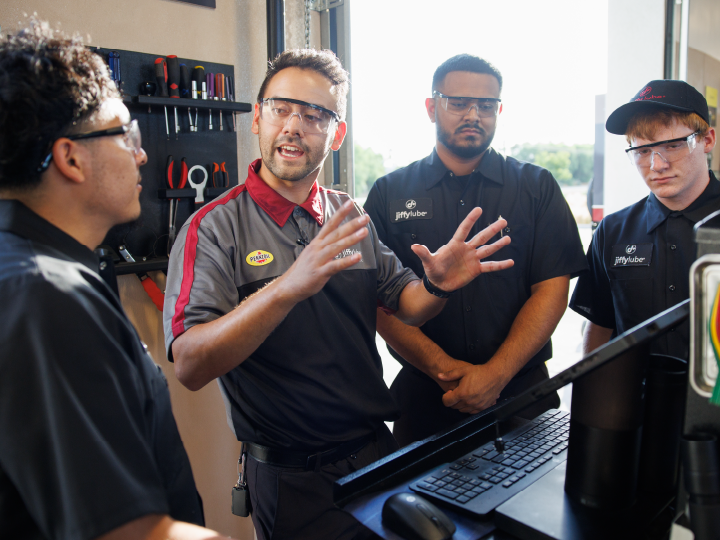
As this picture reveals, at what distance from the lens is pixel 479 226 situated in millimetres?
1944

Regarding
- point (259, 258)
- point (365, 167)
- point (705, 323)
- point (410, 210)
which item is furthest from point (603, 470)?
point (365, 167)

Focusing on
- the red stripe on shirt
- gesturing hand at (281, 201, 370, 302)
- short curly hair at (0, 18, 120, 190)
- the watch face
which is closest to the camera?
the watch face

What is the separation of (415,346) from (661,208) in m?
0.94

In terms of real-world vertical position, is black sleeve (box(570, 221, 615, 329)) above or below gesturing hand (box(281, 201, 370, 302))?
below

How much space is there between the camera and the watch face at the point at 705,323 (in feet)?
1.95

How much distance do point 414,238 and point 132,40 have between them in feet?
4.27

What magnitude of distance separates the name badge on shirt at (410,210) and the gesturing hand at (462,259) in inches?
21.3

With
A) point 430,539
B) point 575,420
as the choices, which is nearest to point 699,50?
point 575,420

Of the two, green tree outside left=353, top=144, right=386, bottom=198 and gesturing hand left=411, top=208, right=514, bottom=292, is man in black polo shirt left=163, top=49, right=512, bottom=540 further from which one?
green tree outside left=353, top=144, right=386, bottom=198

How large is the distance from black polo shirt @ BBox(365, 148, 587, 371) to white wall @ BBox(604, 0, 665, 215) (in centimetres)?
78

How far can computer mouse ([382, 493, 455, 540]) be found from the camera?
783 mm

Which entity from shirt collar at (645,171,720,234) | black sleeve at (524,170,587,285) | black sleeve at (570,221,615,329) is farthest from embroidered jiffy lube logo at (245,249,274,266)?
shirt collar at (645,171,720,234)

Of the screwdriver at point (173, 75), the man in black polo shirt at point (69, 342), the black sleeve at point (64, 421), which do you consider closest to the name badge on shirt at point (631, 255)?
the man in black polo shirt at point (69, 342)

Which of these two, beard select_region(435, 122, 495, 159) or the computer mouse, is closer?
the computer mouse
